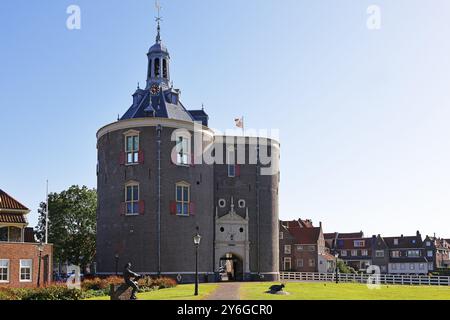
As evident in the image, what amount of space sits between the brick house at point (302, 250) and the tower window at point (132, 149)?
3858 centimetres

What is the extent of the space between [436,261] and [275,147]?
188 feet

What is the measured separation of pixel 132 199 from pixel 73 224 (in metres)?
29.3

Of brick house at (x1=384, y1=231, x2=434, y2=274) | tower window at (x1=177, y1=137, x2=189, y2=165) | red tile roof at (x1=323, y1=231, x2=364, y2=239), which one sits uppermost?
tower window at (x1=177, y1=137, x2=189, y2=165)

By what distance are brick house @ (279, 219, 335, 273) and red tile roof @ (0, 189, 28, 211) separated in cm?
4736

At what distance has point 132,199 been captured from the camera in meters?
52.6

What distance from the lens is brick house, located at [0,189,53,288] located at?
42.3 metres

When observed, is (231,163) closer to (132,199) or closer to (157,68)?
(132,199)

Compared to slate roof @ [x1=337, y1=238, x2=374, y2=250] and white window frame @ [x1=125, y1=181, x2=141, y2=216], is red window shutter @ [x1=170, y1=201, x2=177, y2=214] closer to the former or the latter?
white window frame @ [x1=125, y1=181, x2=141, y2=216]

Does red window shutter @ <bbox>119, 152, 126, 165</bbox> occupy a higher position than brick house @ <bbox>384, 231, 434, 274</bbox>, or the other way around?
red window shutter @ <bbox>119, 152, 126, 165</bbox>

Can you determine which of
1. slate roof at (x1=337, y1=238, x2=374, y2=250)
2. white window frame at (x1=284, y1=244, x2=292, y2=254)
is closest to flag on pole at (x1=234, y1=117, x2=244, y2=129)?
white window frame at (x1=284, y1=244, x2=292, y2=254)

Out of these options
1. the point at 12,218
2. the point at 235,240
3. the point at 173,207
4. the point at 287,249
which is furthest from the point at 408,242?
the point at 12,218

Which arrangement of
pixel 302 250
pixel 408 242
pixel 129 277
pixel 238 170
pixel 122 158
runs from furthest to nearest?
pixel 408 242 → pixel 302 250 → pixel 238 170 → pixel 122 158 → pixel 129 277

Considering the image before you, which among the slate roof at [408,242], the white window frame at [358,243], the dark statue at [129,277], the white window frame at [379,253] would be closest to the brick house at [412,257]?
the slate roof at [408,242]
